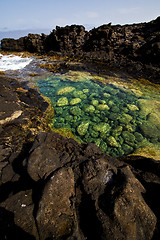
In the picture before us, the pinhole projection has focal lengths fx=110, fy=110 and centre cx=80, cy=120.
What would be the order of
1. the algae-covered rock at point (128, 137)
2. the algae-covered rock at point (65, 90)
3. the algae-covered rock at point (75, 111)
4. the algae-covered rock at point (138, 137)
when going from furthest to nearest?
the algae-covered rock at point (65, 90)
the algae-covered rock at point (75, 111)
the algae-covered rock at point (138, 137)
the algae-covered rock at point (128, 137)

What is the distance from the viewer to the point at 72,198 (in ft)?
9.20

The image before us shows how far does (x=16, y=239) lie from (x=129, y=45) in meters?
30.2

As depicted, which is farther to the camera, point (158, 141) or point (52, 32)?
point (52, 32)

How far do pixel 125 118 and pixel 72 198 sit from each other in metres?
7.63

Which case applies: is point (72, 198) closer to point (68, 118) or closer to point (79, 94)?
point (68, 118)

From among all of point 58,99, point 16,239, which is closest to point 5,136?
point 16,239

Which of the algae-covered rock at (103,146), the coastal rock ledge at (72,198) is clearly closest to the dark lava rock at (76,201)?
the coastal rock ledge at (72,198)

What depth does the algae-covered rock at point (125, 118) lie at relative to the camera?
8.69 meters

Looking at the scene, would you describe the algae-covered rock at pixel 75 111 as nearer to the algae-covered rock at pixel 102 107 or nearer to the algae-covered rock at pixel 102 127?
the algae-covered rock at pixel 102 107

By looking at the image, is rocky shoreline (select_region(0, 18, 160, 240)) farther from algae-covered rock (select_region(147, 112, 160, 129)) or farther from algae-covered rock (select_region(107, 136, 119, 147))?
algae-covered rock (select_region(147, 112, 160, 129))

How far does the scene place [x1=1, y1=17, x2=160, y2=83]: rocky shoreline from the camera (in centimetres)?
1961

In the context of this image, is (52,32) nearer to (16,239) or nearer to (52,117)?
(52,117)

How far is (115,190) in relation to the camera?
8.90ft

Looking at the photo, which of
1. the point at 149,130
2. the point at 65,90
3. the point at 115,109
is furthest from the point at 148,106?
the point at 65,90
